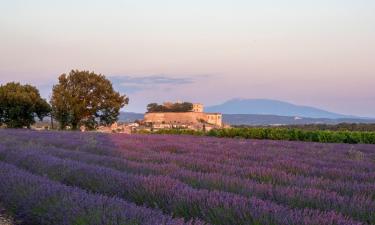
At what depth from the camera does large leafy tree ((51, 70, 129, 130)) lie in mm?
47531

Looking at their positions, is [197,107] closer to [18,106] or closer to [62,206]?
[18,106]

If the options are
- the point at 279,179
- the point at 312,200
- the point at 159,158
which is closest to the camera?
the point at 312,200

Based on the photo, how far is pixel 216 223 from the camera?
149 inches

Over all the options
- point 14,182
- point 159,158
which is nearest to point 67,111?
point 159,158

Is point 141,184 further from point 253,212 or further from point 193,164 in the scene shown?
point 193,164

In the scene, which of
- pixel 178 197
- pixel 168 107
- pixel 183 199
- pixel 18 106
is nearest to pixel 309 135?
pixel 178 197

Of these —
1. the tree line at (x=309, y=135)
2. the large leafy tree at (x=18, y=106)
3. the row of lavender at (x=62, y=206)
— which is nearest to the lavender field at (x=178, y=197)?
the row of lavender at (x=62, y=206)

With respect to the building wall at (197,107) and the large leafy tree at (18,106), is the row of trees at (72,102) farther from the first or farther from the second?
the building wall at (197,107)

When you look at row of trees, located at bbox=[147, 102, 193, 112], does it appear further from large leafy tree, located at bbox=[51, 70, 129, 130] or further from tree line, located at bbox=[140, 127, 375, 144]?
tree line, located at bbox=[140, 127, 375, 144]

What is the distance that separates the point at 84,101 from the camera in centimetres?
4822

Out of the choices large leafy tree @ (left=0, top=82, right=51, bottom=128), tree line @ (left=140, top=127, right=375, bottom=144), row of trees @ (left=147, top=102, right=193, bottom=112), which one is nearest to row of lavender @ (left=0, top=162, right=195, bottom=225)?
tree line @ (left=140, top=127, right=375, bottom=144)

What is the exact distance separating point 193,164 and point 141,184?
325 centimetres

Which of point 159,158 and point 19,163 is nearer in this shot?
point 19,163

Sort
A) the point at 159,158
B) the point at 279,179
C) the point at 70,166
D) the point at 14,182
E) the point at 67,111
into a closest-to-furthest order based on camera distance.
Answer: the point at 14,182
the point at 279,179
the point at 70,166
the point at 159,158
the point at 67,111
